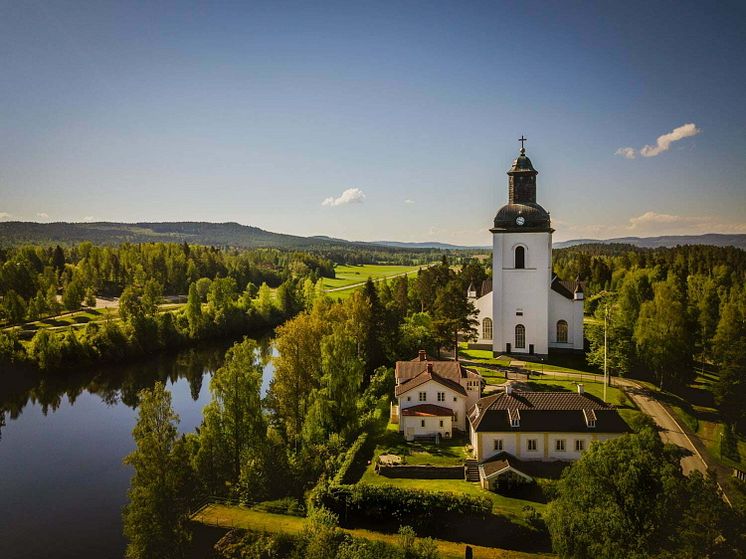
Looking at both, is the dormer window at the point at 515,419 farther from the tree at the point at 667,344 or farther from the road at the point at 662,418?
the tree at the point at 667,344

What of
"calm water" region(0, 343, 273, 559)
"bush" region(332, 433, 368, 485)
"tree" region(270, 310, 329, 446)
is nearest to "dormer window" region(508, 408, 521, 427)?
"bush" region(332, 433, 368, 485)

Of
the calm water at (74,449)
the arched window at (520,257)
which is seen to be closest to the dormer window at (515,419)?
the calm water at (74,449)

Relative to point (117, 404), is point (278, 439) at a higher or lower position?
higher

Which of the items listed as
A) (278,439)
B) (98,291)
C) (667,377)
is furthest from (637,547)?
(98,291)

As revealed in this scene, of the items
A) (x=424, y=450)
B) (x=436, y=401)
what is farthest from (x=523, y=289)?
(x=424, y=450)

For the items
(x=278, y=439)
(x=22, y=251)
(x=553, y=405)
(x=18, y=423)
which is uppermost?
(x=22, y=251)

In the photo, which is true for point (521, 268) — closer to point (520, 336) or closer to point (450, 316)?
point (520, 336)

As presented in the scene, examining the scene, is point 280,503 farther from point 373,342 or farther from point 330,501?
point 373,342
